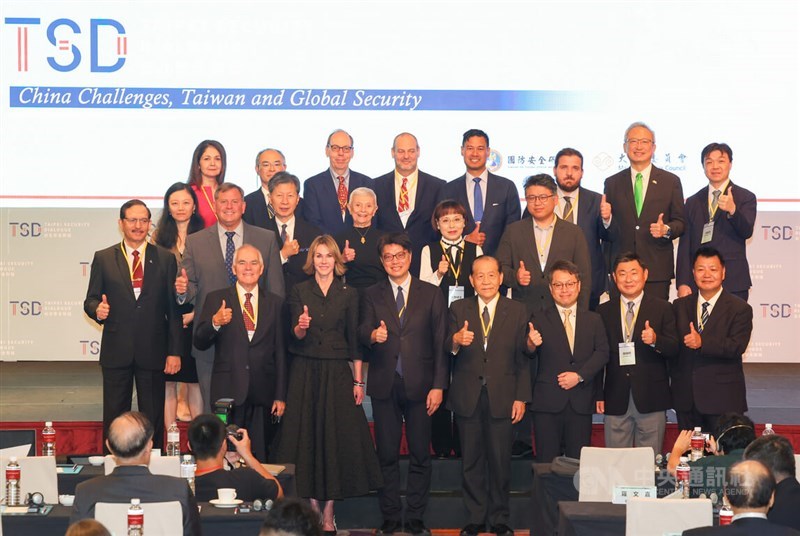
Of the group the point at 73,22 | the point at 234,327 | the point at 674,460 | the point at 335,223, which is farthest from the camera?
the point at 73,22

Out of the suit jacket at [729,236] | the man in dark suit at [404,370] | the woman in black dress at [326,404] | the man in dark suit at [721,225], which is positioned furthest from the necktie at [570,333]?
the woman in black dress at [326,404]

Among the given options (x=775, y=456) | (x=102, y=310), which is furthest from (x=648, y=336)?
(x=102, y=310)

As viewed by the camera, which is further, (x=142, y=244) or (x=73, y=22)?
(x=73, y=22)

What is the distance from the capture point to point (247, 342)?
6527 mm

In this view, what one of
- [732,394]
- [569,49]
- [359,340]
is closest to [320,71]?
[569,49]

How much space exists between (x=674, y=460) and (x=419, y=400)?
159 cm

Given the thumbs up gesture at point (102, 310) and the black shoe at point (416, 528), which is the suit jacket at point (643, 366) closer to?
the black shoe at point (416, 528)

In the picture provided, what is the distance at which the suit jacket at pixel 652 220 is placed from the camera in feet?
23.5

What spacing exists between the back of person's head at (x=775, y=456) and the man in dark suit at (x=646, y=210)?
2607mm

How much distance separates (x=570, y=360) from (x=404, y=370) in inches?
36.8

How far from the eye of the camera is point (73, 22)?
880 centimetres

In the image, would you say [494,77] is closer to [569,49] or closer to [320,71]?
[569,49]

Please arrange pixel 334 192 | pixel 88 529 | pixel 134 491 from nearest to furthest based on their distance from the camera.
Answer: pixel 88 529 < pixel 134 491 < pixel 334 192

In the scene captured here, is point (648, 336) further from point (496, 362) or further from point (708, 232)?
point (708, 232)
